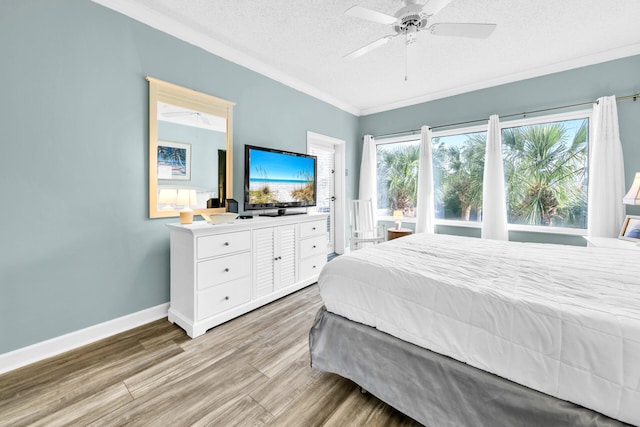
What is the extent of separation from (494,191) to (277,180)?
2.96 metres

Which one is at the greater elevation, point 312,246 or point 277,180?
point 277,180

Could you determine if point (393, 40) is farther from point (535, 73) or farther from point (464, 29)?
point (535, 73)

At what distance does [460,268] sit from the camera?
1.51 meters

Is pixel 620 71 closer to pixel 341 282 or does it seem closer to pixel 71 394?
pixel 341 282

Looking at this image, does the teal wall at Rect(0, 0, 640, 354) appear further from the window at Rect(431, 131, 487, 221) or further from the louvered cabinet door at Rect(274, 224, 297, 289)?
the window at Rect(431, 131, 487, 221)

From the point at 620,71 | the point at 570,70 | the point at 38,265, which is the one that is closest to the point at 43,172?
the point at 38,265

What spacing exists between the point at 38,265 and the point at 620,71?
577cm

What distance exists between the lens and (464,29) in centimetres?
194

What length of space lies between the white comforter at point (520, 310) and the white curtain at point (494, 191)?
1702 millimetres

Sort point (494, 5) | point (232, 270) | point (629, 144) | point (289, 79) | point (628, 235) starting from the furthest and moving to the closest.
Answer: point (289, 79)
point (629, 144)
point (628, 235)
point (232, 270)
point (494, 5)

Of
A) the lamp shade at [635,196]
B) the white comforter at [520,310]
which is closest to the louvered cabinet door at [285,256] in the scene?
the white comforter at [520,310]

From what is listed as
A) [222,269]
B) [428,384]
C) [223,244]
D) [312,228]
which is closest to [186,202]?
[223,244]

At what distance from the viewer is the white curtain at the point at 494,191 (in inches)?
140

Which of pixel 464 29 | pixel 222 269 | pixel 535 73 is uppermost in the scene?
pixel 535 73
